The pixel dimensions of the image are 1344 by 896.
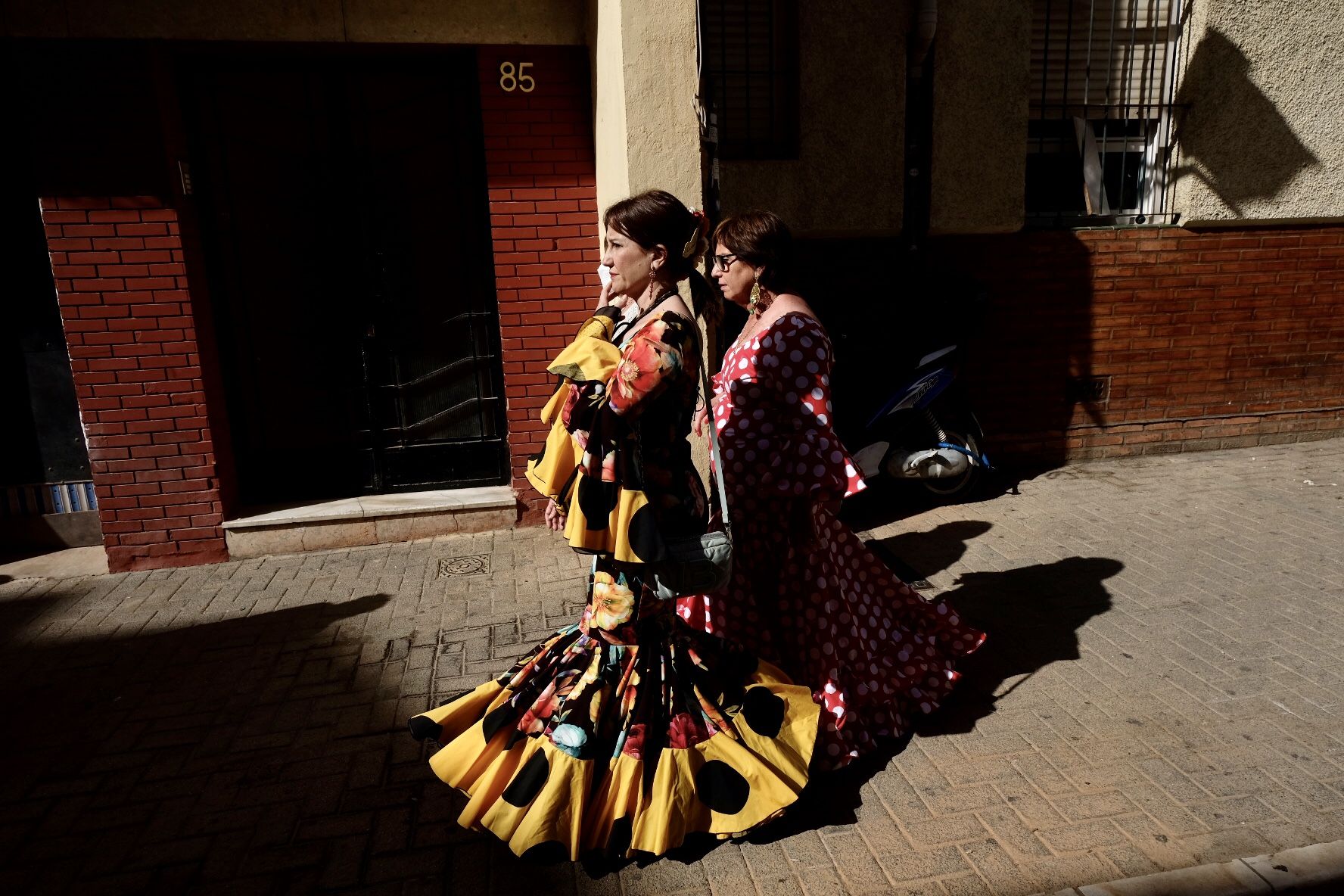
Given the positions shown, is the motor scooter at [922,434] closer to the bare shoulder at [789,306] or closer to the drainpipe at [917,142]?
the drainpipe at [917,142]

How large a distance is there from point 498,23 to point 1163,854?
5174mm

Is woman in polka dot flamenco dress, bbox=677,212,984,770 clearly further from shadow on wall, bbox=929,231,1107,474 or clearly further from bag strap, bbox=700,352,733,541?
shadow on wall, bbox=929,231,1107,474

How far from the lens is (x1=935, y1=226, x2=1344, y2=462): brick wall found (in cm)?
643

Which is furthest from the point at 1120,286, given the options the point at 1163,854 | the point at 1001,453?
the point at 1163,854

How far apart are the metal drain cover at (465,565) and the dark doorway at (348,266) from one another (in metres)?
0.86

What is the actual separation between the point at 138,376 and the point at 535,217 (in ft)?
8.37

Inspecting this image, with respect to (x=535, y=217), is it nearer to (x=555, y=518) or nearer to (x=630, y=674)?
(x=555, y=518)

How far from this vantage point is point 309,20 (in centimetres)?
490

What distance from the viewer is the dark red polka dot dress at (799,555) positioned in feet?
9.82

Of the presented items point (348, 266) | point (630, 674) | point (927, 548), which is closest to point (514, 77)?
point (348, 266)

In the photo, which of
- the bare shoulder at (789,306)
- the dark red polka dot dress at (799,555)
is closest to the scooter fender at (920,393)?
the dark red polka dot dress at (799,555)

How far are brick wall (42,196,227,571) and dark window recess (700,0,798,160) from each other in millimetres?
3669

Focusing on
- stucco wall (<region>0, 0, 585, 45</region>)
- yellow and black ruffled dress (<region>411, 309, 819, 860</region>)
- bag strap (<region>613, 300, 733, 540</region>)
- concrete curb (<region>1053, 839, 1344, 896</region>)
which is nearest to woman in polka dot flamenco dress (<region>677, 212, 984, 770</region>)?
yellow and black ruffled dress (<region>411, 309, 819, 860</region>)

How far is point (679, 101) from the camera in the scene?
4.20m
